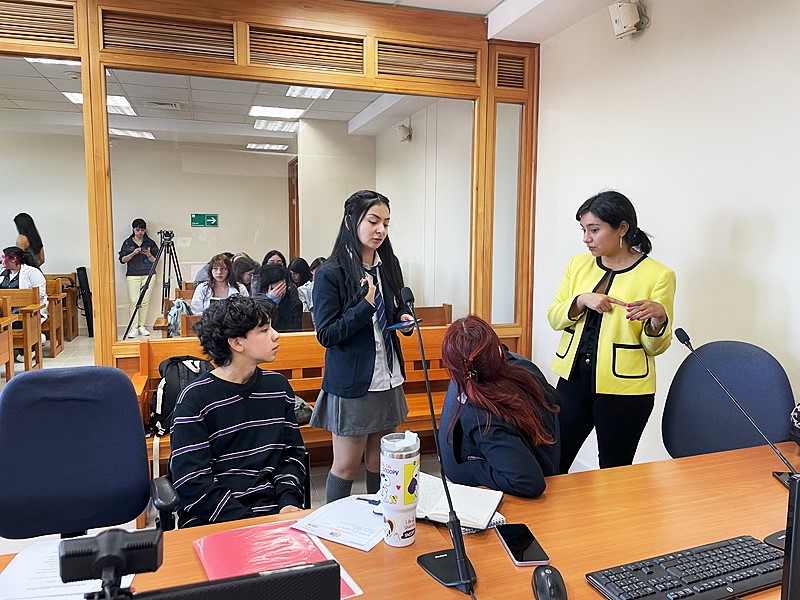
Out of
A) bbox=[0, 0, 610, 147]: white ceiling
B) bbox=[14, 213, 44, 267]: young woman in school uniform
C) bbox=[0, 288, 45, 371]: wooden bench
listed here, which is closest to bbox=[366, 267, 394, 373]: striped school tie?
bbox=[0, 0, 610, 147]: white ceiling

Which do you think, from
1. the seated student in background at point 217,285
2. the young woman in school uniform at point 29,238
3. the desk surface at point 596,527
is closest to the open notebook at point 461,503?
the desk surface at point 596,527

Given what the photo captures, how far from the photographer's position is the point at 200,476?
1729 mm

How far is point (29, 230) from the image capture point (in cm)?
673

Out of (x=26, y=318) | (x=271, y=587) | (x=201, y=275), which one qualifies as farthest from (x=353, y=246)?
(x=26, y=318)

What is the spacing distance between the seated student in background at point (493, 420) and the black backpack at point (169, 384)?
1622mm

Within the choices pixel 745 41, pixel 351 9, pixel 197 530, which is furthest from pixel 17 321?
pixel 745 41

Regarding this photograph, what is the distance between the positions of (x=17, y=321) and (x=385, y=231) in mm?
4537

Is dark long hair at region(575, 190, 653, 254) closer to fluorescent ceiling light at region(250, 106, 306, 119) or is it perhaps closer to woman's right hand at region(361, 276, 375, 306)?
woman's right hand at region(361, 276, 375, 306)

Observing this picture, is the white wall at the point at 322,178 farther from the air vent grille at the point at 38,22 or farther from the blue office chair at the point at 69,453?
the blue office chair at the point at 69,453

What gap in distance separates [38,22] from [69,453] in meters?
2.30

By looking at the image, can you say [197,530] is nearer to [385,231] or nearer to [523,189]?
[385,231]

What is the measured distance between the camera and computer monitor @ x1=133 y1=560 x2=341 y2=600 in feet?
1.71

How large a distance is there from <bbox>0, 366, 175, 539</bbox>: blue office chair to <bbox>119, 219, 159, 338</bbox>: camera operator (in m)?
1.61

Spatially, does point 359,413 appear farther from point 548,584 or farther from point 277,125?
point 277,125
